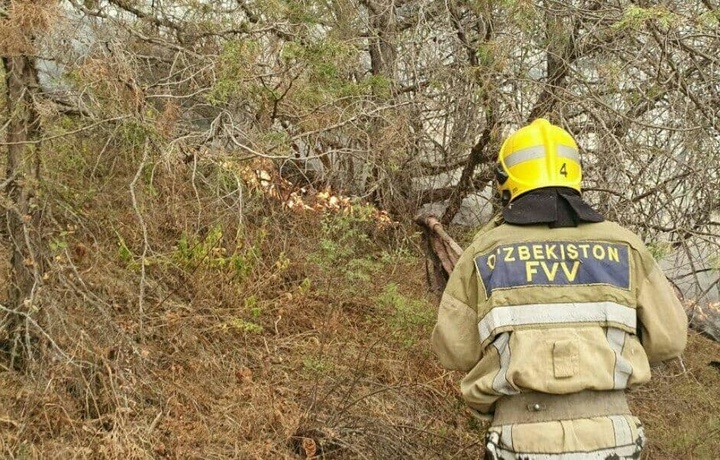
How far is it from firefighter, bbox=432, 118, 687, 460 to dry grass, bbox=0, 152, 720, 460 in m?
1.47

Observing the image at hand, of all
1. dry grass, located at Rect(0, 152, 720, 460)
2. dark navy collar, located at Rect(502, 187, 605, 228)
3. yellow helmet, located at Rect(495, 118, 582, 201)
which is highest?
yellow helmet, located at Rect(495, 118, 582, 201)

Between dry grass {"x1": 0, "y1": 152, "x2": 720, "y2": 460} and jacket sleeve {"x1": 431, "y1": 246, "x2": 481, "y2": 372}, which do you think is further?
dry grass {"x1": 0, "y1": 152, "x2": 720, "y2": 460}

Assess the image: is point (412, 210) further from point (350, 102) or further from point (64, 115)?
point (64, 115)

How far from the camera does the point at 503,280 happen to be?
258 centimetres

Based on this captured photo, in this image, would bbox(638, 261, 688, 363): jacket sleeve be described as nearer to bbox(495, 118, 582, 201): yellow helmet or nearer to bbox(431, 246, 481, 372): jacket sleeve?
bbox(495, 118, 582, 201): yellow helmet

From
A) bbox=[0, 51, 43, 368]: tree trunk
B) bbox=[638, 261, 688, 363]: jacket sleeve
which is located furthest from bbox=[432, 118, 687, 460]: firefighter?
bbox=[0, 51, 43, 368]: tree trunk

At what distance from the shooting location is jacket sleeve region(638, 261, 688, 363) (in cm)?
261

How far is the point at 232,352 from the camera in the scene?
4.78 metres

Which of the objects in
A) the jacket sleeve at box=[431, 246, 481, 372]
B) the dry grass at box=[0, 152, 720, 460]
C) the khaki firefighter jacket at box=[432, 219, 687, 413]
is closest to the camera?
the khaki firefighter jacket at box=[432, 219, 687, 413]

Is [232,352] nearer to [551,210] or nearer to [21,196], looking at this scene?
Result: [21,196]

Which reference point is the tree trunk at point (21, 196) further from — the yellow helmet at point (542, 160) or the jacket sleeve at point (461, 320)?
the yellow helmet at point (542, 160)

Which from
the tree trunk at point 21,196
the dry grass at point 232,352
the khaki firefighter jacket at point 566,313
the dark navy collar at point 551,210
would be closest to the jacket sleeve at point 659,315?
the khaki firefighter jacket at point 566,313

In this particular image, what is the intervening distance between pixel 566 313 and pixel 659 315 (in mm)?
379

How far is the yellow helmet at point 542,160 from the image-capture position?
2646 mm
